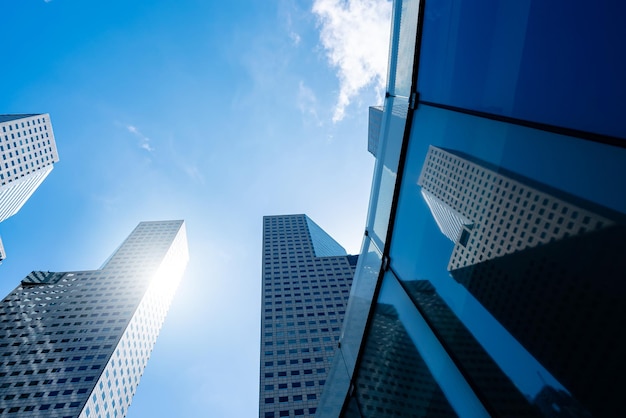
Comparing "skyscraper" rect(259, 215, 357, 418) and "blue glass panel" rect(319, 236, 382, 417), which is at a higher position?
"blue glass panel" rect(319, 236, 382, 417)

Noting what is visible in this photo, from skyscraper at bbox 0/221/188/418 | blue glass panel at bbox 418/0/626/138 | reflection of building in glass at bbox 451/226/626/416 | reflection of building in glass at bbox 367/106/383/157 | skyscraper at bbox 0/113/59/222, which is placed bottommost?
skyscraper at bbox 0/221/188/418

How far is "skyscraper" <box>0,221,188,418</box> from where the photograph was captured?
8193cm

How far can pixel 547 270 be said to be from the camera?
3.38 meters

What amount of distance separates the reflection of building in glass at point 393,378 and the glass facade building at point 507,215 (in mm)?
44

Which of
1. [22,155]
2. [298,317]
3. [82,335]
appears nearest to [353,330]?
[298,317]

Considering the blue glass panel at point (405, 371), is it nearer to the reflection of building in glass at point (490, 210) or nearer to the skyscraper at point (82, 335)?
the reflection of building in glass at point (490, 210)

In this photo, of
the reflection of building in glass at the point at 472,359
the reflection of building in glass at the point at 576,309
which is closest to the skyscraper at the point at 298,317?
the reflection of building in glass at the point at 472,359

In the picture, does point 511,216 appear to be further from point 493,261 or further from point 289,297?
point 289,297

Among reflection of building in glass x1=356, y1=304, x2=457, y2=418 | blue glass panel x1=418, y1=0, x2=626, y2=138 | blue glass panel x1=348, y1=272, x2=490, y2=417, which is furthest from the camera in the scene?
reflection of building in glass x1=356, y1=304, x2=457, y2=418

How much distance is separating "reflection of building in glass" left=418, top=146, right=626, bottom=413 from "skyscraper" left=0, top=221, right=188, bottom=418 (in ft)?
314

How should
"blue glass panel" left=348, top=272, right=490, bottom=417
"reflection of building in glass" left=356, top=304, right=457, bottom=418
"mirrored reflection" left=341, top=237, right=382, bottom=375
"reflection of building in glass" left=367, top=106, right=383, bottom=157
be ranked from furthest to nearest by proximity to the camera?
"reflection of building in glass" left=367, top=106, right=383, bottom=157 < "mirrored reflection" left=341, top=237, right=382, bottom=375 < "reflection of building in glass" left=356, top=304, right=457, bottom=418 < "blue glass panel" left=348, top=272, right=490, bottom=417

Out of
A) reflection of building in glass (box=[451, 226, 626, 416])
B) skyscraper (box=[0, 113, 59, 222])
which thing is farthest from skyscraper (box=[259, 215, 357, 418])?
skyscraper (box=[0, 113, 59, 222])

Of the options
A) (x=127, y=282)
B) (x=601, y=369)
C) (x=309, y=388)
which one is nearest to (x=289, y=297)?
(x=309, y=388)

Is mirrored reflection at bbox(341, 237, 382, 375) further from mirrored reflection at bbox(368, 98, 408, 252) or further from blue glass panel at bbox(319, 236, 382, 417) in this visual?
mirrored reflection at bbox(368, 98, 408, 252)
